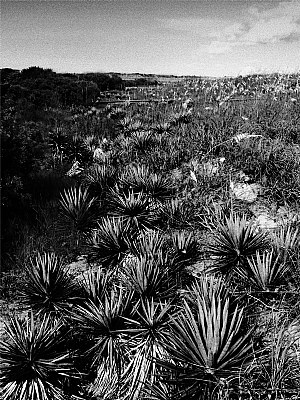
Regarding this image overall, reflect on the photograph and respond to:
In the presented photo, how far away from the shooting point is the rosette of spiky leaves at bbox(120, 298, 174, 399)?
3143 millimetres

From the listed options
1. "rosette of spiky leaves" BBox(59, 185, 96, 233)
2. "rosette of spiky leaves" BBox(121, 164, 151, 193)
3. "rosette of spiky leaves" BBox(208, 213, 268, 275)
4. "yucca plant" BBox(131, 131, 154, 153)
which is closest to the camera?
"rosette of spiky leaves" BBox(208, 213, 268, 275)

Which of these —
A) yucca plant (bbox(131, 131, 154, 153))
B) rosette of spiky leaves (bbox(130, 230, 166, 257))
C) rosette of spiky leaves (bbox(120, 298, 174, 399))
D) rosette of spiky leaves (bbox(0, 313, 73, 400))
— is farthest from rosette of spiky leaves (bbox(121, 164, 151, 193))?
rosette of spiky leaves (bbox(0, 313, 73, 400))

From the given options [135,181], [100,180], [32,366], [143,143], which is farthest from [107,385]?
[143,143]

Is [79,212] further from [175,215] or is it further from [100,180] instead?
[175,215]

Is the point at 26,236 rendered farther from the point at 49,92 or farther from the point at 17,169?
→ the point at 49,92

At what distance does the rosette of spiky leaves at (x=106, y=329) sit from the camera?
3420mm

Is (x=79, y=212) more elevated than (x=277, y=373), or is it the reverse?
(x=277, y=373)

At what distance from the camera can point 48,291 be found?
4148mm

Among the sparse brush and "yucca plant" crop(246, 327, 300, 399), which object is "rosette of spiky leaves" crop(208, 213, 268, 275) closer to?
"yucca plant" crop(246, 327, 300, 399)

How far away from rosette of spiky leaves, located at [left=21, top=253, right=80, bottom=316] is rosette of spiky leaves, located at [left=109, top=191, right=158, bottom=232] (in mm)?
1835

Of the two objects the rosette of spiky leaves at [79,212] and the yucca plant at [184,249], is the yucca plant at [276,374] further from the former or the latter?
the rosette of spiky leaves at [79,212]

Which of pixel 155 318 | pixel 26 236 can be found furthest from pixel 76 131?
pixel 155 318

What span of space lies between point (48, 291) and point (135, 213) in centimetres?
233

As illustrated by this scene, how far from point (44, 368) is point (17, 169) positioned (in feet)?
15.9
